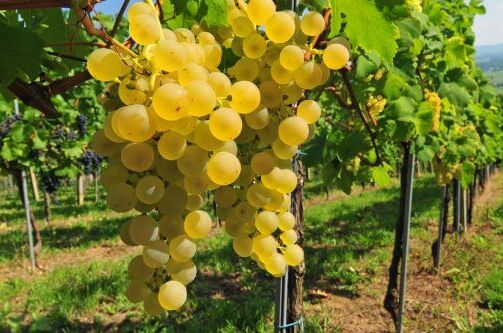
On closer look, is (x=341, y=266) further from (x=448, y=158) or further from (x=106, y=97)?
(x=106, y=97)

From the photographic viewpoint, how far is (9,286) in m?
6.50

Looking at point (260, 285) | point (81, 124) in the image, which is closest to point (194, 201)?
point (260, 285)

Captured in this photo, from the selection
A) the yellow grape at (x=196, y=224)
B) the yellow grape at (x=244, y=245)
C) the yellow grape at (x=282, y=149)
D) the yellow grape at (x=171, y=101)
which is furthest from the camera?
the yellow grape at (x=244, y=245)

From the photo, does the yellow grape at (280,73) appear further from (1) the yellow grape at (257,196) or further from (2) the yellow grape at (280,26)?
(1) the yellow grape at (257,196)

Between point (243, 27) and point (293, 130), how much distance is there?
25 cm

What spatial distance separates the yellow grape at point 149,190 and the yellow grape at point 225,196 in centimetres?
22

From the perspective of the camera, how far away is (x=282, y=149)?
3.42ft

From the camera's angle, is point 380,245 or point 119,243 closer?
point 380,245

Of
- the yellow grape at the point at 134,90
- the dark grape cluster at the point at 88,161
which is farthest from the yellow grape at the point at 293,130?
the dark grape cluster at the point at 88,161

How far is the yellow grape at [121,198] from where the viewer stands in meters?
0.84

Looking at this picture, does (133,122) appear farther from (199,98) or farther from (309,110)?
(309,110)

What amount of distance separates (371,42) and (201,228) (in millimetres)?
664

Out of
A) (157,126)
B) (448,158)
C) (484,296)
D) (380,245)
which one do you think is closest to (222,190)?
(157,126)

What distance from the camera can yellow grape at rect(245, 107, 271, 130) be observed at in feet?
3.10
